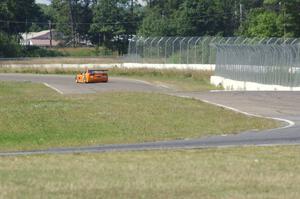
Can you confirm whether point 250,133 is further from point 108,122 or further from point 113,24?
point 113,24

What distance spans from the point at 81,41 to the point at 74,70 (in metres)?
78.7

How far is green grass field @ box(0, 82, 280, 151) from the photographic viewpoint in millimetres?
24438

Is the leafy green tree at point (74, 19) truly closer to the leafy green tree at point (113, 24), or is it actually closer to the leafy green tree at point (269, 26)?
the leafy green tree at point (113, 24)

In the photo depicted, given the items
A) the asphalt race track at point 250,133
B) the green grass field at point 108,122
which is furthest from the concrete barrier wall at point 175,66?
the green grass field at point 108,122

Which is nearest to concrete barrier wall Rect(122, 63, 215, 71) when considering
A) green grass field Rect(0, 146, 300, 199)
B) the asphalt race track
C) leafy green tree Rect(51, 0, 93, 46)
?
the asphalt race track

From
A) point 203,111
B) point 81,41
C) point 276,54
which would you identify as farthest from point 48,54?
point 203,111

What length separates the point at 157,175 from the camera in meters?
12.3

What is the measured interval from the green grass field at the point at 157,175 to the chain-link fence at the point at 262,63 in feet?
95.2

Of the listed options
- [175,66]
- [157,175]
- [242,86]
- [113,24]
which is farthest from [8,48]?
[157,175]

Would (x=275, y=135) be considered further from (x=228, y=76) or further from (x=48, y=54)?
(x=48, y=54)

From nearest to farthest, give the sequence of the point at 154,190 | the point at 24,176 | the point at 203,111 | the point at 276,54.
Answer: the point at 154,190
the point at 24,176
the point at 203,111
the point at 276,54

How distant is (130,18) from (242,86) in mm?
91688

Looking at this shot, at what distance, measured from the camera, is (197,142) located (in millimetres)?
20422

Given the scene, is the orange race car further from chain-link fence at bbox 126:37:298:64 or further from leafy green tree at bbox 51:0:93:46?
leafy green tree at bbox 51:0:93:46
